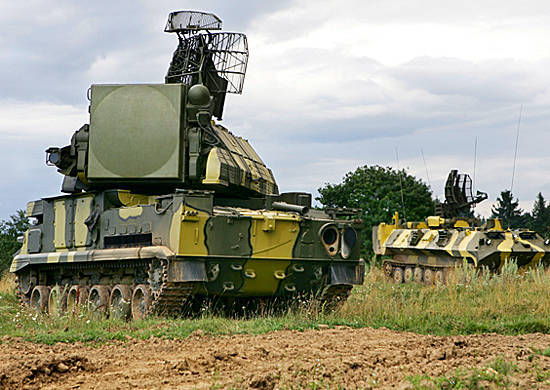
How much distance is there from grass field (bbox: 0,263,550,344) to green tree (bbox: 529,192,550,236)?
156 feet

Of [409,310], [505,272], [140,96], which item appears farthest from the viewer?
[505,272]

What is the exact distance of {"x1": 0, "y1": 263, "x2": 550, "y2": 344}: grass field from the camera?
9.95 m

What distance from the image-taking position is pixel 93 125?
1332 cm

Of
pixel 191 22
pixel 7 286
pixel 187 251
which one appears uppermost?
pixel 191 22

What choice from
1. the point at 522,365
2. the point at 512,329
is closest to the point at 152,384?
the point at 522,365

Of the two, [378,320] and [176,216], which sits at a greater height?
[176,216]

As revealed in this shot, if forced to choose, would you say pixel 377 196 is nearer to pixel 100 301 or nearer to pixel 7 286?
pixel 7 286

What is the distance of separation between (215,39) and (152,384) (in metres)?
9.59

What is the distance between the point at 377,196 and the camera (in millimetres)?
42250

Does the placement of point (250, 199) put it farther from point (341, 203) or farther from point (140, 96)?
point (341, 203)

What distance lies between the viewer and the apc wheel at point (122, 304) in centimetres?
1227

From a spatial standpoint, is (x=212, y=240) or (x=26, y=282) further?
(x=26, y=282)

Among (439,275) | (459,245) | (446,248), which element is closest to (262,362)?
(459,245)

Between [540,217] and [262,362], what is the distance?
60386 millimetres
